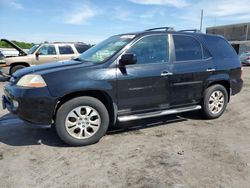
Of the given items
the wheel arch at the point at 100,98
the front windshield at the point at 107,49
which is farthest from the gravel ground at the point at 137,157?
the front windshield at the point at 107,49

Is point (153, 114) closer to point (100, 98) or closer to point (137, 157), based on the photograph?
point (100, 98)

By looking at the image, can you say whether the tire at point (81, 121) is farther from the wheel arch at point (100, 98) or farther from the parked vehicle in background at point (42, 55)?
the parked vehicle in background at point (42, 55)

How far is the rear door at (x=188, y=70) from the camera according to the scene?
5.00 meters

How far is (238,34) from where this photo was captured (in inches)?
1778

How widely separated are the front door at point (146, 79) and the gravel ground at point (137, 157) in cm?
54

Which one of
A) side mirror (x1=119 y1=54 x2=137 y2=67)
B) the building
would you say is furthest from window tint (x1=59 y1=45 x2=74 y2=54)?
the building

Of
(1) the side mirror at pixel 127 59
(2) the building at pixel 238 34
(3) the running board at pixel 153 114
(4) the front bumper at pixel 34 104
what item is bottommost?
(3) the running board at pixel 153 114

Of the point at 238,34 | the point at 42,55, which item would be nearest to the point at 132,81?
the point at 42,55

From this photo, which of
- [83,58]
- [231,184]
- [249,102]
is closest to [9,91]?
[83,58]

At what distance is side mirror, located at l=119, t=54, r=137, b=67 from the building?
125ft

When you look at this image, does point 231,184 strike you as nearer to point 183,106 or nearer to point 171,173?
point 171,173

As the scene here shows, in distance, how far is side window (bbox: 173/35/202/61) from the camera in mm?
5074

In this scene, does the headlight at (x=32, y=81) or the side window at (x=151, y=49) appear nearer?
the headlight at (x=32, y=81)

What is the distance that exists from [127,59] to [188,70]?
4.60 ft
